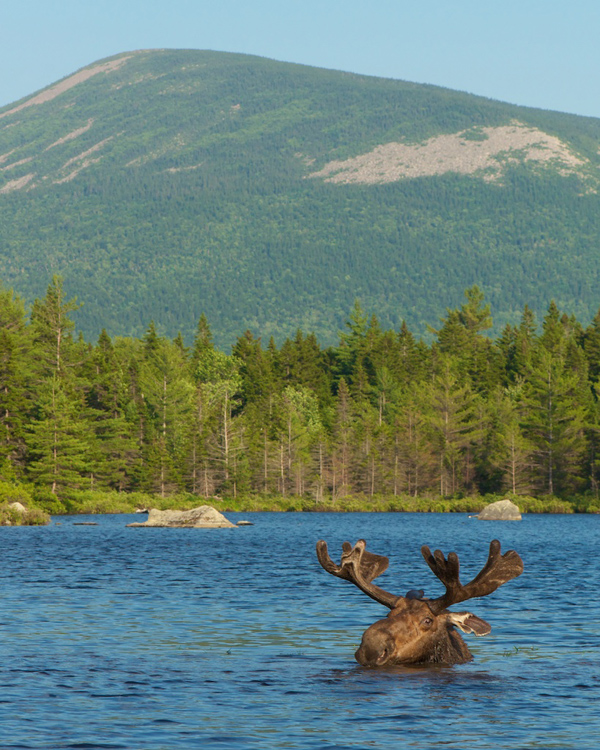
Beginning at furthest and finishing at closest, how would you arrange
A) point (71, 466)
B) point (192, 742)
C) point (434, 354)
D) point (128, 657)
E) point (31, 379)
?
1. point (434, 354)
2. point (31, 379)
3. point (71, 466)
4. point (128, 657)
5. point (192, 742)

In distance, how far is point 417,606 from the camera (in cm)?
1980

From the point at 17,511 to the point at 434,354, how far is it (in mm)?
104285

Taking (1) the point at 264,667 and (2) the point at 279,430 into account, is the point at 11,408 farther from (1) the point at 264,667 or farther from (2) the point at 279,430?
(1) the point at 264,667

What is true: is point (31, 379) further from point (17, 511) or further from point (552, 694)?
point (552, 694)

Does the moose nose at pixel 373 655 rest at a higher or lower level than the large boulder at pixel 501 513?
higher

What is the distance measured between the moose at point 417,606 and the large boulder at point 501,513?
88569 mm

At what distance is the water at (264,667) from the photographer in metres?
16.3

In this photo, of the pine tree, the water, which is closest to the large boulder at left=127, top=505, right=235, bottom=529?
the pine tree

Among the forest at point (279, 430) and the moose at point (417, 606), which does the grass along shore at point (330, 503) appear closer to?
the forest at point (279, 430)

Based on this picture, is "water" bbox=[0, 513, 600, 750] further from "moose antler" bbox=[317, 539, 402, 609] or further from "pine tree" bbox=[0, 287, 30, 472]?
"pine tree" bbox=[0, 287, 30, 472]

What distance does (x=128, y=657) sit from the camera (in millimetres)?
22625

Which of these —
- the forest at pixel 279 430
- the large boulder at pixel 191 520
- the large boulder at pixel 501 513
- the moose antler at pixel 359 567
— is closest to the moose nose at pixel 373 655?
the moose antler at pixel 359 567

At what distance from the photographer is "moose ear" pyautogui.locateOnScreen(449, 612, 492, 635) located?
63.8ft

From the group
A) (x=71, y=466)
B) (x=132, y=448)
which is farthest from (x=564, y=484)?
(x=71, y=466)
